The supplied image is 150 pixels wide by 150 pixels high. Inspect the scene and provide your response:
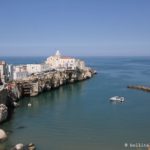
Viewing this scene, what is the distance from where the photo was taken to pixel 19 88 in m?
66.7

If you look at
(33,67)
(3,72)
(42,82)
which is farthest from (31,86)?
(33,67)

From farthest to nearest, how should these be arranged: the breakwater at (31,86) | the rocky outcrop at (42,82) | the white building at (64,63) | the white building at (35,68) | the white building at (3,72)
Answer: the white building at (64,63) < the white building at (35,68) < the white building at (3,72) < the rocky outcrop at (42,82) < the breakwater at (31,86)

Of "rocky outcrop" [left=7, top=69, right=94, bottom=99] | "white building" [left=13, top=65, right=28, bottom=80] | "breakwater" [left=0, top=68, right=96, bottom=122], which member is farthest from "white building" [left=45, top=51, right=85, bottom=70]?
"white building" [left=13, top=65, right=28, bottom=80]

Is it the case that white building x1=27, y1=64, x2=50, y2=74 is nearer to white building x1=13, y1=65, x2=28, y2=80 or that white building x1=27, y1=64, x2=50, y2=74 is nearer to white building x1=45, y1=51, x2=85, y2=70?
white building x1=13, y1=65, x2=28, y2=80

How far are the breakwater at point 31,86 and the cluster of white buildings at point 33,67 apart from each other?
11.0ft

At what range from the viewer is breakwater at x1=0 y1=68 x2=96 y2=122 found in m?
51.3

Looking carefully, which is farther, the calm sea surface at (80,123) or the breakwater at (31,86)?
the breakwater at (31,86)

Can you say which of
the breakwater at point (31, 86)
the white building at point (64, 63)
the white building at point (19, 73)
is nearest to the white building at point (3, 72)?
the breakwater at point (31, 86)

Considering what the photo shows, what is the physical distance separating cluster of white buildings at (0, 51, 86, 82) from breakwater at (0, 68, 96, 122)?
11.0 feet

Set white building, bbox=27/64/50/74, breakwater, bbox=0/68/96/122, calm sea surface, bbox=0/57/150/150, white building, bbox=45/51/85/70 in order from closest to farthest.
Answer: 1. calm sea surface, bbox=0/57/150/150
2. breakwater, bbox=0/68/96/122
3. white building, bbox=27/64/50/74
4. white building, bbox=45/51/85/70

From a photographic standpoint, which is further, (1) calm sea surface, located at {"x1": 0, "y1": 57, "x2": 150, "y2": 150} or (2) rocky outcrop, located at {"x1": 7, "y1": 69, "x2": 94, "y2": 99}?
(2) rocky outcrop, located at {"x1": 7, "y1": 69, "x2": 94, "y2": 99}

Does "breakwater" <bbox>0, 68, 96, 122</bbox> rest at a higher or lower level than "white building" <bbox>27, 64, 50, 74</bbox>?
lower

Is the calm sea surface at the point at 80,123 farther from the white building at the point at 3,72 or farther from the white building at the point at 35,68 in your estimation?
the white building at the point at 35,68

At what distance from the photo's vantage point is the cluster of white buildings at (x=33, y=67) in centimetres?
7412
